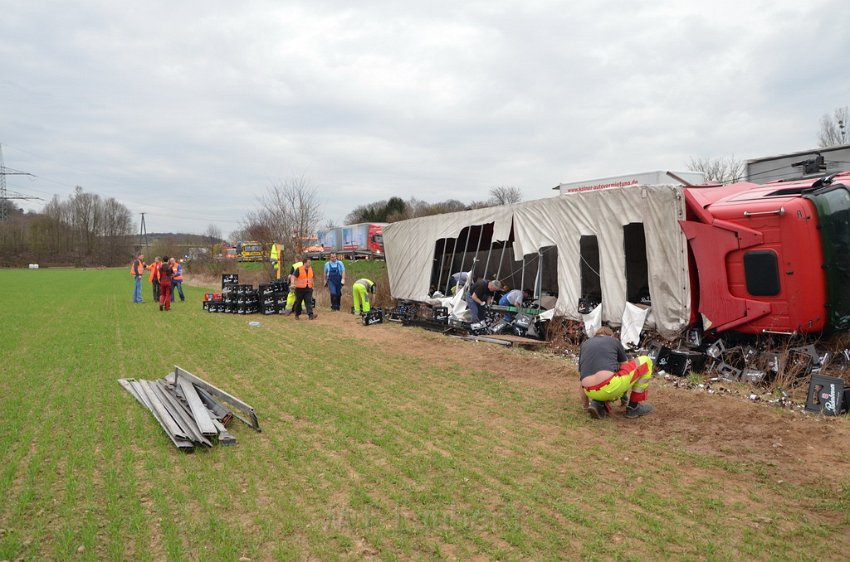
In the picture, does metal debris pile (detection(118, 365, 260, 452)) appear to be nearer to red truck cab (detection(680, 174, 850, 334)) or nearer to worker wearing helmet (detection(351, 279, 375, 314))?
red truck cab (detection(680, 174, 850, 334))

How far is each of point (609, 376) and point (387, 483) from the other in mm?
2903

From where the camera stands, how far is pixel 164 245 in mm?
62219

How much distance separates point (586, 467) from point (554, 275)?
9867 millimetres

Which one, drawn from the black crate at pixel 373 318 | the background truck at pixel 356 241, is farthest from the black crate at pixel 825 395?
the background truck at pixel 356 241

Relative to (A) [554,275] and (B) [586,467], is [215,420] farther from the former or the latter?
(A) [554,275]

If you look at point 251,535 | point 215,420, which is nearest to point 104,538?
point 251,535

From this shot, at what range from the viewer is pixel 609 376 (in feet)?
21.3

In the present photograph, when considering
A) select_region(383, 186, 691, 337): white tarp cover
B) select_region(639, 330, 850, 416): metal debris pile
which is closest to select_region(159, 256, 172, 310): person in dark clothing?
select_region(383, 186, 691, 337): white tarp cover

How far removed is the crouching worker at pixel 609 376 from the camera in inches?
257

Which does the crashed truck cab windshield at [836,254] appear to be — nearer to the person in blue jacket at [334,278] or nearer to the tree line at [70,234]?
the person in blue jacket at [334,278]

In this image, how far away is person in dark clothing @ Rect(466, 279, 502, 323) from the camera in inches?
536

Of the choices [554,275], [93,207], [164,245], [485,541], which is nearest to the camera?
[485,541]

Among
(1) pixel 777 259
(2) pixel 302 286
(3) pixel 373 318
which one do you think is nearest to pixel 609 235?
(1) pixel 777 259

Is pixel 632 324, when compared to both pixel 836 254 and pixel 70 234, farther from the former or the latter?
pixel 70 234
